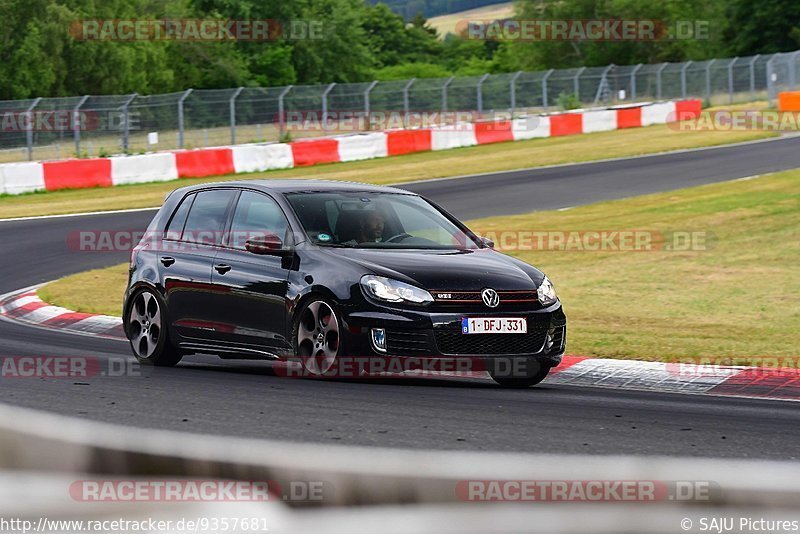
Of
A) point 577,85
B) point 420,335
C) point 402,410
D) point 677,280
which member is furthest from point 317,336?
point 577,85

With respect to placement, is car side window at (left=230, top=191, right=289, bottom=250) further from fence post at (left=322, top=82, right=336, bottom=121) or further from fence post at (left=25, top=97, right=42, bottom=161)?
fence post at (left=322, top=82, right=336, bottom=121)

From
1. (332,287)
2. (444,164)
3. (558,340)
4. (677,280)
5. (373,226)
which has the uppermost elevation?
(373,226)

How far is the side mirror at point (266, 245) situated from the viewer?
31.8ft

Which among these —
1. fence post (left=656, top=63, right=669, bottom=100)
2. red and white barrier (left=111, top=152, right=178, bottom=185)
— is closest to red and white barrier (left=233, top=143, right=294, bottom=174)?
red and white barrier (left=111, top=152, right=178, bottom=185)

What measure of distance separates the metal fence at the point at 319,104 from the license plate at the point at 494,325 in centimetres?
2544

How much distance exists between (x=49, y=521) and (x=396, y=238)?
20.3 feet

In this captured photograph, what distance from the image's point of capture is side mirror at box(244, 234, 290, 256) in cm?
968

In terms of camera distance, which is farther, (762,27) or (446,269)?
(762,27)

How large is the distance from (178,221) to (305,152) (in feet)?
76.7

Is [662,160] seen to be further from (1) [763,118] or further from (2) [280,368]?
(2) [280,368]

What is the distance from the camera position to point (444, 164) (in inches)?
1351

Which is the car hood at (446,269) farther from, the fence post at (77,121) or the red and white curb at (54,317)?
the fence post at (77,121)

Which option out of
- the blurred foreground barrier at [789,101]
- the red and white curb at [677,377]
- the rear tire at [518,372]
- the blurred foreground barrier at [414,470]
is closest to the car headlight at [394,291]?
the rear tire at [518,372]

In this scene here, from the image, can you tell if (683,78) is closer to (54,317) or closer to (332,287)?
(54,317)
